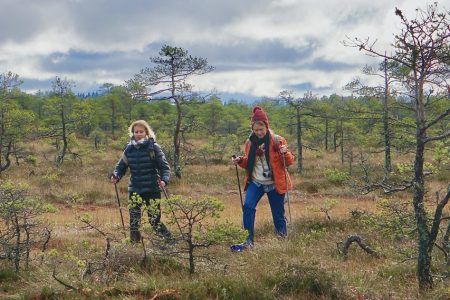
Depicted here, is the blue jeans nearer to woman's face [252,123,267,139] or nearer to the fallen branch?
woman's face [252,123,267,139]

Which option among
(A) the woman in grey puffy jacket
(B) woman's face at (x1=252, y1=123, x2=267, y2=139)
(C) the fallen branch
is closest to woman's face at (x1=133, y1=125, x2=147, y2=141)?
(A) the woman in grey puffy jacket

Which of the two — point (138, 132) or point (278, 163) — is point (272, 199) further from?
point (138, 132)

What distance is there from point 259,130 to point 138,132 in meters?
1.67

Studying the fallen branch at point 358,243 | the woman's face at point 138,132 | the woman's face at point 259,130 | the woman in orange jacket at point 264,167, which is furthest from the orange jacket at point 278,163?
the woman's face at point 138,132

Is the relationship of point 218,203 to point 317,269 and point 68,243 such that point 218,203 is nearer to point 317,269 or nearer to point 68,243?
point 317,269

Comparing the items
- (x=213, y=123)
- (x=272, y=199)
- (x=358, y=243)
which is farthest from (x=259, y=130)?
(x=213, y=123)

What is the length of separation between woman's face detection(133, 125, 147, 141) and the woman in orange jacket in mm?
1340

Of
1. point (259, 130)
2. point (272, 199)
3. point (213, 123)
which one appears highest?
point (213, 123)

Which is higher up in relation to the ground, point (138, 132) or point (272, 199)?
point (138, 132)

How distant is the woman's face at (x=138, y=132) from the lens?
6.49 metres

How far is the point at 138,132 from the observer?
6.48 m

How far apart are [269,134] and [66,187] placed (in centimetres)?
1314

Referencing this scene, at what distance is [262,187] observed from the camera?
6352 millimetres

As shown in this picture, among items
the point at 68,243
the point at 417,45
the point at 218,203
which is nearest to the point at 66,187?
the point at 68,243
